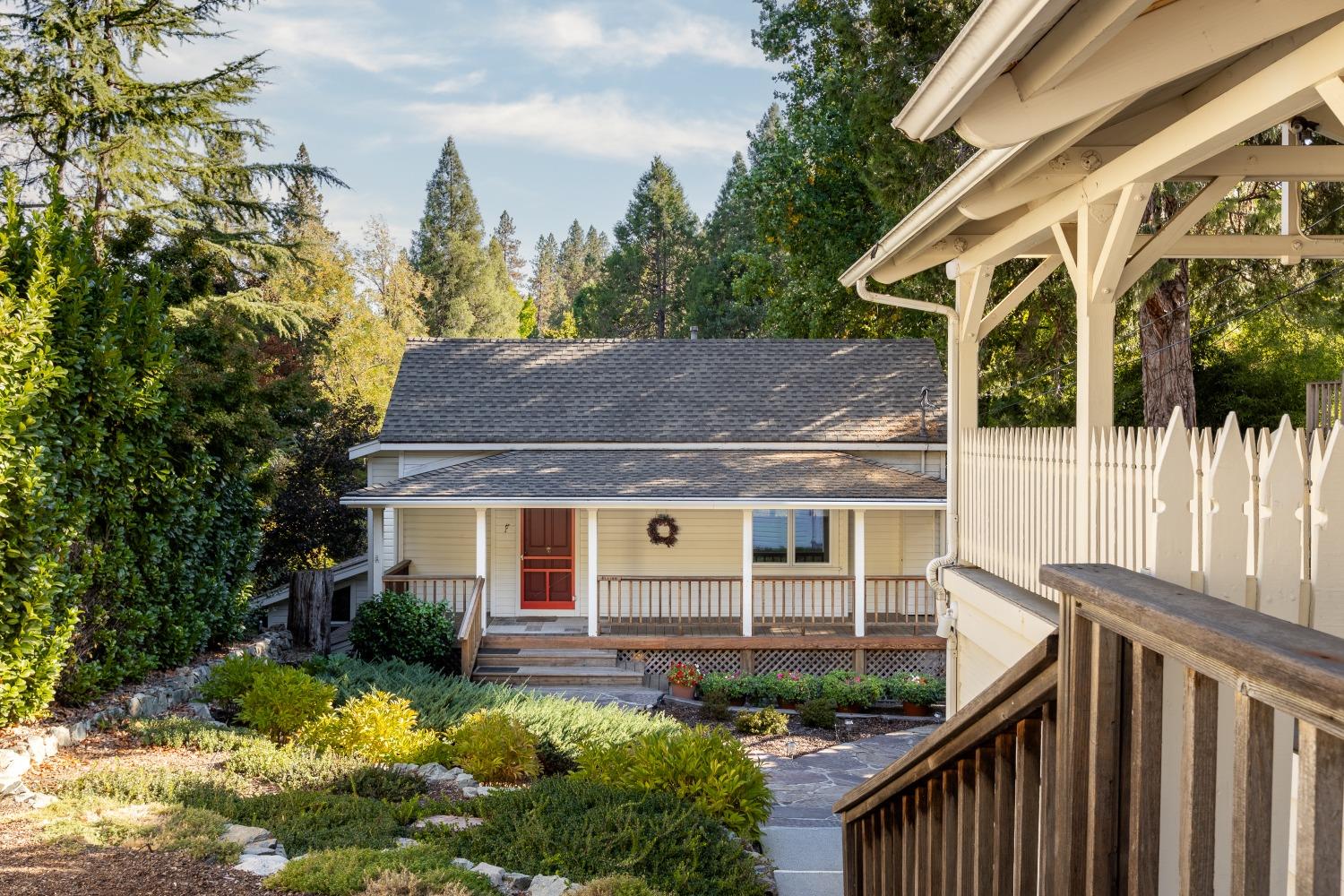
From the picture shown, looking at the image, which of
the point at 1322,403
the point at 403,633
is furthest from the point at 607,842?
the point at 403,633

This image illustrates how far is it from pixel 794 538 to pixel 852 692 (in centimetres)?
453

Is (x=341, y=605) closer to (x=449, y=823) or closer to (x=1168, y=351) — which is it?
(x=449, y=823)

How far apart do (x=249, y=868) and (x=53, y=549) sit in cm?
477

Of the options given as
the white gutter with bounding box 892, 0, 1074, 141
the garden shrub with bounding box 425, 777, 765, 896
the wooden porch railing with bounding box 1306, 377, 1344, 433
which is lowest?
the garden shrub with bounding box 425, 777, 765, 896

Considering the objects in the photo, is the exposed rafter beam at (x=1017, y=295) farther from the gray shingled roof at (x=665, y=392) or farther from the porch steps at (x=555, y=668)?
the gray shingled roof at (x=665, y=392)

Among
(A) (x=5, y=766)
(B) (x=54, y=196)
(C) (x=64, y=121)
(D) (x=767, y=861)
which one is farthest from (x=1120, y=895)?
(C) (x=64, y=121)

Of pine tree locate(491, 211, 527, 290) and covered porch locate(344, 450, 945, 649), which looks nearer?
covered porch locate(344, 450, 945, 649)

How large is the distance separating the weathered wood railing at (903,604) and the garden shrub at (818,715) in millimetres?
2784

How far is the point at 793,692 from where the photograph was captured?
1555 centimetres

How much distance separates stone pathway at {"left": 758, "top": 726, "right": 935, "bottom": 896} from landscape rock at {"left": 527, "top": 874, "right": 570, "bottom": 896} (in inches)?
89.0

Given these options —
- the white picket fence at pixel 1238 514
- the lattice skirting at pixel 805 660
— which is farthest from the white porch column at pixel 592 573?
the white picket fence at pixel 1238 514

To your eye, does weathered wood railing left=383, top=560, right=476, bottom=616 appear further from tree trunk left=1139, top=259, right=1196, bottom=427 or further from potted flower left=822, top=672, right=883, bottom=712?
tree trunk left=1139, top=259, right=1196, bottom=427

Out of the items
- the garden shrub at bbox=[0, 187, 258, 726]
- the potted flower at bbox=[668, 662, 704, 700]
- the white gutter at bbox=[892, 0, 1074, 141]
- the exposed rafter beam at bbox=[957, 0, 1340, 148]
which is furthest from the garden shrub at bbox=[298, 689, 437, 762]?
the exposed rafter beam at bbox=[957, 0, 1340, 148]

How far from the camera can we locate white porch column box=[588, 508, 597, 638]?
1720 centimetres
